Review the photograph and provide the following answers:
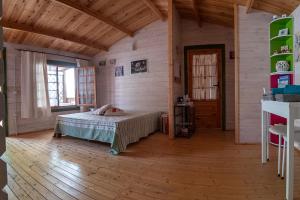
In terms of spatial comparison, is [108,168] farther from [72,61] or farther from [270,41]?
[72,61]

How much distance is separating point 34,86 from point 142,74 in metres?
2.86

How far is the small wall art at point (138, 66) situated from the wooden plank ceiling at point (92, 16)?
0.87m

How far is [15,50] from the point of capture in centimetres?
507

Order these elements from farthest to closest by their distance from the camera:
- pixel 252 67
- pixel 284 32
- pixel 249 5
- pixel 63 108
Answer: pixel 63 108
pixel 252 67
pixel 249 5
pixel 284 32

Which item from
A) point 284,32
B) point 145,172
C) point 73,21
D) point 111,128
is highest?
point 73,21

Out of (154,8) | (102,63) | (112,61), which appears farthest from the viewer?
(102,63)

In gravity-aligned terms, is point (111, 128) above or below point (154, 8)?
below

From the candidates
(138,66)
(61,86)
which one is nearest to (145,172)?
(138,66)

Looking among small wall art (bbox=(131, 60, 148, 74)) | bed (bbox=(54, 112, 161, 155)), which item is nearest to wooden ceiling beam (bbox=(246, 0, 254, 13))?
bed (bbox=(54, 112, 161, 155))

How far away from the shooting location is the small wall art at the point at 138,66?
589cm

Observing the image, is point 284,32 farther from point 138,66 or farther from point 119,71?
point 119,71

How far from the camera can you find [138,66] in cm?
598

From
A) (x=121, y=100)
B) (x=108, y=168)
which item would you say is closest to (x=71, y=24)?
(x=121, y=100)

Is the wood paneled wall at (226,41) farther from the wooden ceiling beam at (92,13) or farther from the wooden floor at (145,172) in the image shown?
the wooden ceiling beam at (92,13)
